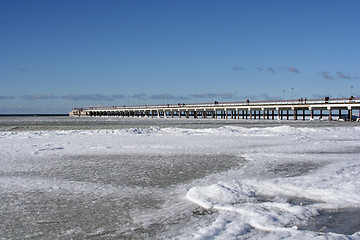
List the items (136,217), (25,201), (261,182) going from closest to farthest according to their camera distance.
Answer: (136,217)
(25,201)
(261,182)

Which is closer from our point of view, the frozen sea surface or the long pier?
the frozen sea surface

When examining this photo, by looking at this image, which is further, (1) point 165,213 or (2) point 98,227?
(1) point 165,213

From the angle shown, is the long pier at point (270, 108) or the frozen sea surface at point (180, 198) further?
the long pier at point (270, 108)

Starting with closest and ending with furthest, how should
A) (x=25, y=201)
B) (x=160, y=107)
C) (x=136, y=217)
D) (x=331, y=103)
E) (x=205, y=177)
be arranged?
1. (x=136, y=217)
2. (x=25, y=201)
3. (x=205, y=177)
4. (x=331, y=103)
5. (x=160, y=107)

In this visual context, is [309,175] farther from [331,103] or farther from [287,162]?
[331,103]

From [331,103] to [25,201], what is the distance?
58.2 metres

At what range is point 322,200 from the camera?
6305 millimetres

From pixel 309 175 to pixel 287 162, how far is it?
214 centimetres

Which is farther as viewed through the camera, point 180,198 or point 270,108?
point 270,108

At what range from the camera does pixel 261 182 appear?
7.59 m

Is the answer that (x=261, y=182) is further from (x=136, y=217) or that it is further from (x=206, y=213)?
(x=136, y=217)

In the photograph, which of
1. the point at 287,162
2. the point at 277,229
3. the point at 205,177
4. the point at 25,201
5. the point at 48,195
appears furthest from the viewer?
the point at 287,162

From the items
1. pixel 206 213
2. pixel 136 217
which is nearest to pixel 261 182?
pixel 206 213

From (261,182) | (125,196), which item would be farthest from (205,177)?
(125,196)
